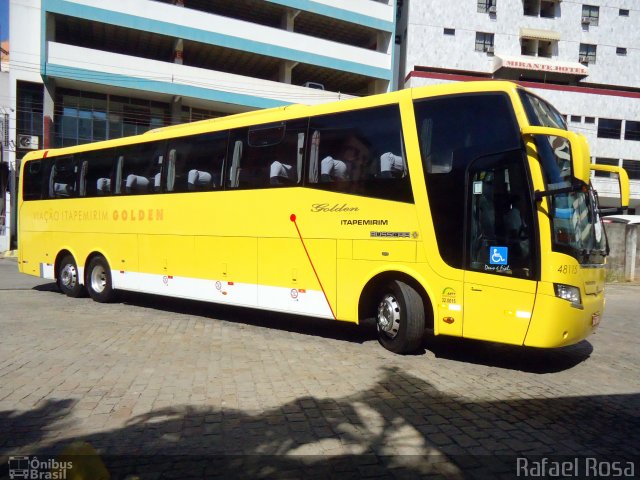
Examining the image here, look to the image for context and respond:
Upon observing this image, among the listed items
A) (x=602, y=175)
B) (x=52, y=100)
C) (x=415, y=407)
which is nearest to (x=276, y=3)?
(x=52, y=100)

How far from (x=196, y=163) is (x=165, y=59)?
27518 mm

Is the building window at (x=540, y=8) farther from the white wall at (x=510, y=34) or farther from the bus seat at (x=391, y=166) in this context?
the bus seat at (x=391, y=166)

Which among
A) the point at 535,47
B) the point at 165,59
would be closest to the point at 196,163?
the point at 165,59

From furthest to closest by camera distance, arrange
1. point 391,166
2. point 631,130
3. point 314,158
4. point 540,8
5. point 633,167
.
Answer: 1. point 540,8
2. point 633,167
3. point 631,130
4. point 314,158
5. point 391,166

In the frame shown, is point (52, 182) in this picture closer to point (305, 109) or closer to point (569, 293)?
point (305, 109)

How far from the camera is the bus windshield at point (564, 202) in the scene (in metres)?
5.61

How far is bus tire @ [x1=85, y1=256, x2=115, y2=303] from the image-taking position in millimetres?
10781

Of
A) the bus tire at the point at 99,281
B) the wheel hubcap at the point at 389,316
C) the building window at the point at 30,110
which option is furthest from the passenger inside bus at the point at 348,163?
the building window at the point at 30,110

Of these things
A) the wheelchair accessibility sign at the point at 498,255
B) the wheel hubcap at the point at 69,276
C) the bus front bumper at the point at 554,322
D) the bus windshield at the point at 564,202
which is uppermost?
the bus windshield at the point at 564,202

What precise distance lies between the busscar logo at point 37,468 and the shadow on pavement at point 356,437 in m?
0.17

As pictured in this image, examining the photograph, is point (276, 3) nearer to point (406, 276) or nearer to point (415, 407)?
point (406, 276)

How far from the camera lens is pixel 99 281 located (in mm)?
11109

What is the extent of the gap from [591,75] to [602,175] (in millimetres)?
8317

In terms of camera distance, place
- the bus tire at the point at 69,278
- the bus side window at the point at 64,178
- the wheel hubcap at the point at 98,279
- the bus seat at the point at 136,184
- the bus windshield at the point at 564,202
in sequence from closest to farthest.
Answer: the bus windshield at the point at 564,202 → the bus seat at the point at 136,184 → the wheel hubcap at the point at 98,279 → the bus side window at the point at 64,178 → the bus tire at the point at 69,278
